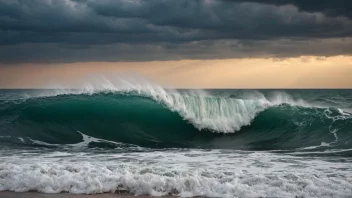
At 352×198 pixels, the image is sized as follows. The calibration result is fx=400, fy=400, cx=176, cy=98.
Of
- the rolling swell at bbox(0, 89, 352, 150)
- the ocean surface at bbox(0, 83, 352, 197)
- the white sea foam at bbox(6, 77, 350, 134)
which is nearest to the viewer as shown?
the ocean surface at bbox(0, 83, 352, 197)

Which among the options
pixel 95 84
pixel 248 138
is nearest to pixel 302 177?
pixel 248 138

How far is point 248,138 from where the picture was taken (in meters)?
15.0

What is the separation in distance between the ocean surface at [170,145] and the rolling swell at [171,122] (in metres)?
0.04

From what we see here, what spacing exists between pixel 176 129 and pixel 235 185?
8.80 m

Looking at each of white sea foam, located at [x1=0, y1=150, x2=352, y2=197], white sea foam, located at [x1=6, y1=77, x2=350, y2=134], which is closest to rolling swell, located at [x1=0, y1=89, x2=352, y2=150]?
white sea foam, located at [x1=6, y1=77, x2=350, y2=134]

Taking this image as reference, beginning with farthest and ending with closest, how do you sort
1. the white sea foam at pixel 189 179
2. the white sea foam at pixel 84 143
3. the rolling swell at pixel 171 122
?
the rolling swell at pixel 171 122, the white sea foam at pixel 84 143, the white sea foam at pixel 189 179

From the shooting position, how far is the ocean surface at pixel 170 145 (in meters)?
7.41

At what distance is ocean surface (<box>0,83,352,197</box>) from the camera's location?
7414mm

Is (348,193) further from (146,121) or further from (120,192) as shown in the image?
(146,121)

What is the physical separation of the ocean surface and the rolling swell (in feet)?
0.13

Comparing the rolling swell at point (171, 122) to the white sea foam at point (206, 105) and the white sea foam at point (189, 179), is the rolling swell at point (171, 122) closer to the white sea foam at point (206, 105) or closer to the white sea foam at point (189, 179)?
the white sea foam at point (206, 105)

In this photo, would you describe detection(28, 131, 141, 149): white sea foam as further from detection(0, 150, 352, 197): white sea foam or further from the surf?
detection(0, 150, 352, 197): white sea foam

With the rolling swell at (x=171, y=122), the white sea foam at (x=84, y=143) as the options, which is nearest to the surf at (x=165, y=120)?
the rolling swell at (x=171, y=122)

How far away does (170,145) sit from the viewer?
45.4 ft
